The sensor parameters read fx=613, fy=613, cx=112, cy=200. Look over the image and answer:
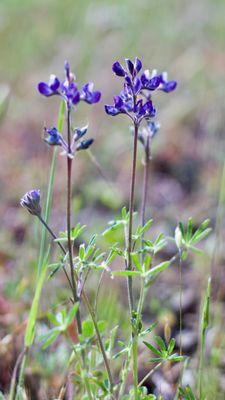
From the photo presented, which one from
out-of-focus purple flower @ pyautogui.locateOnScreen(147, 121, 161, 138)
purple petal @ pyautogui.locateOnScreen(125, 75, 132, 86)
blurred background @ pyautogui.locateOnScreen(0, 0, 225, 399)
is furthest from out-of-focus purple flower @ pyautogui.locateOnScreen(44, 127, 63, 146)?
blurred background @ pyautogui.locateOnScreen(0, 0, 225, 399)

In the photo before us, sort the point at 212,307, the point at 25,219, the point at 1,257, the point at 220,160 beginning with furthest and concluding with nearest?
the point at 220,160
the point at 25,219
the point at 1,257
the point at 212,307

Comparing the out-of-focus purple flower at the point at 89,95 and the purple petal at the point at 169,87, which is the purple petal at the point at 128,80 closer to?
the out-of-focus purple flower at the point at 89,95

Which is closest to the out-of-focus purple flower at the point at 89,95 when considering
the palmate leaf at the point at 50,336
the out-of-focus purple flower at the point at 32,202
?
the out-of-focus purple flower at the point at 32,202

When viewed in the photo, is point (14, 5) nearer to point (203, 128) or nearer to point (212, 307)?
point (203, 128)

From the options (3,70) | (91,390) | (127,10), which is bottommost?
(91,390)

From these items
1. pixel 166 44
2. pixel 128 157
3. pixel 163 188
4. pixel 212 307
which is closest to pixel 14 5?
pixel 166 44

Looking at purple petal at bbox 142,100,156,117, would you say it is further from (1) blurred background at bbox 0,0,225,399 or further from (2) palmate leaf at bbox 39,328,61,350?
(1) blurred background at bbox 0,0,225,399
